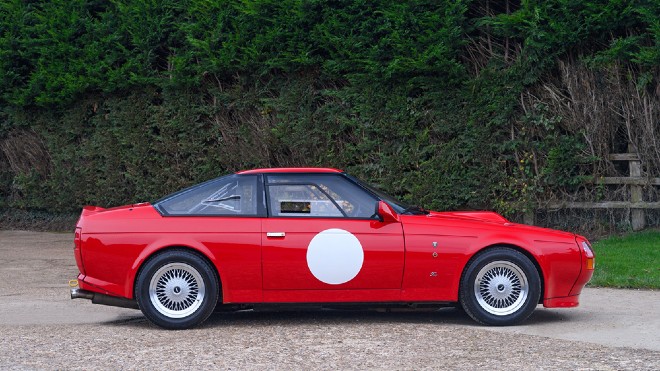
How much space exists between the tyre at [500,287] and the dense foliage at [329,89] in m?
5.34

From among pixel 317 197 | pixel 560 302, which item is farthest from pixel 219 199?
pixel 560 302

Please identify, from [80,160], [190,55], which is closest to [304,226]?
[190,55]

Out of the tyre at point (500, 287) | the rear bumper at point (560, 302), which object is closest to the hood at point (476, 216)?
the tyre at point (500, 287)

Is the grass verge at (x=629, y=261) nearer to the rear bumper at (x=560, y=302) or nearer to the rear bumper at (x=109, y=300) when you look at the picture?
the rear bumper at (x=560, y=302)

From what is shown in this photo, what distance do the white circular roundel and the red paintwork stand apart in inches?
2.1

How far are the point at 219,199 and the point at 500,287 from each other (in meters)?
2.50

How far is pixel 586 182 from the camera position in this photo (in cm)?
1341

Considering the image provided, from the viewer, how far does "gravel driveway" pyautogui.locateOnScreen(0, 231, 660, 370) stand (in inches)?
267

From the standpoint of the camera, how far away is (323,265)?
816 cm

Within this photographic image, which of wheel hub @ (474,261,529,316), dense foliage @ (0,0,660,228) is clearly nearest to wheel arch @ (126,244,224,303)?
wheel hub @ (474,261,529,316)

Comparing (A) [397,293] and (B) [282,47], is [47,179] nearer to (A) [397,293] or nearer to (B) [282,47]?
(B) [282,47]

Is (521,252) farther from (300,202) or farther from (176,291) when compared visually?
(176,291)

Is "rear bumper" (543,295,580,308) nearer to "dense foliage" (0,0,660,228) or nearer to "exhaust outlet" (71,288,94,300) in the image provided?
"exhaust outlet" (71,288,94,300)

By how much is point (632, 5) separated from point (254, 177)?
6436 millimetres
